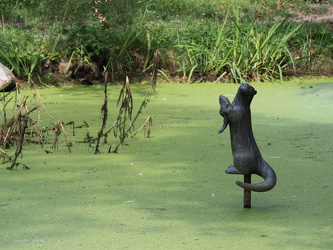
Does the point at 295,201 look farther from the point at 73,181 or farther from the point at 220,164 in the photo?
the point at 73,181

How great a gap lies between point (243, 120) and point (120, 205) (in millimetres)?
587

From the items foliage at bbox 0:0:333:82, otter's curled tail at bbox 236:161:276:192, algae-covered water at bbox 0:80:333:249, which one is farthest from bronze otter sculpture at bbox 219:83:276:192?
foliage at bbox 0:0:333:82

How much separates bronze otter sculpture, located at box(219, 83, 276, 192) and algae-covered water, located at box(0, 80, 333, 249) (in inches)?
5.9

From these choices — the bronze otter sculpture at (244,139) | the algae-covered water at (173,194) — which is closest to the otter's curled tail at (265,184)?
the bronze otter sculpture at (244,139)

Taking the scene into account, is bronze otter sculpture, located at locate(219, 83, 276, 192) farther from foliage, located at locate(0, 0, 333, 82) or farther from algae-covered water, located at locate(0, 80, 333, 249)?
foliage, located at locate(0, 0, 333, 82)

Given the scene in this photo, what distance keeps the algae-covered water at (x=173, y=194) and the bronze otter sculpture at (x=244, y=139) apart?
149 millimetres

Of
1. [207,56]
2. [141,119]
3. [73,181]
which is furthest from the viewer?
[207,56]

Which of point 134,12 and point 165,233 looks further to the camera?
point 134,12

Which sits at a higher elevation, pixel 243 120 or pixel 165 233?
pixel 243 120

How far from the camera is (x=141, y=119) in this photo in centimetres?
453

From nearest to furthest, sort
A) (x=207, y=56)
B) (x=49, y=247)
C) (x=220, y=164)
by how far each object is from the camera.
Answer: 1. (x=49, y=247)
2. (x=220, y=164)
3. (x=207, y=56)

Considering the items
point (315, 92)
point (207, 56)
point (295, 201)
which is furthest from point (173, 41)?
point (295, 201)

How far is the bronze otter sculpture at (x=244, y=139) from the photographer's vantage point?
2322 mm

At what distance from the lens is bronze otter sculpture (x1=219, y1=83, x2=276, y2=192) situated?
7.62 ft
